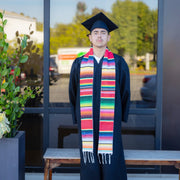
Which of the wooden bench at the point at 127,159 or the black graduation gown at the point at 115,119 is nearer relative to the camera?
the black graduation gown at the point at 115,119

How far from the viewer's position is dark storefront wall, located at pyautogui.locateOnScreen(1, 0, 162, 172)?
11.2 ft

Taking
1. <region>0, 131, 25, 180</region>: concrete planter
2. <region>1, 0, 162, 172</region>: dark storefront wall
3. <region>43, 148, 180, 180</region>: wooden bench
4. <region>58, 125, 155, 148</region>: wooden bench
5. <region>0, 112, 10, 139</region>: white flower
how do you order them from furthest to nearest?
<region>58, 125, 155, 148</region>: wooden bench
<region>1, 0, 162, 172</region>: dark storefront wall
<region>43, 148, 180, 180</region>: wooden bench
<region>0, 131, 25, 180</region>: concrete planter
<region>0, 112, 10, 139</region>: white flower

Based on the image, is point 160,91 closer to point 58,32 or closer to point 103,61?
point 103,61

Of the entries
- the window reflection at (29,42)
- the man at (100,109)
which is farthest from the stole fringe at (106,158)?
the window reflection at (29,42)

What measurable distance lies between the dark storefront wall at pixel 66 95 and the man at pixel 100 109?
0.93 metres

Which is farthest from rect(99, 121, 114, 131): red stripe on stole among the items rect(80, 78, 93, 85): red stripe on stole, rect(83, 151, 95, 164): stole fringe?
rect(80, 78, 93, 85): red stripe on stole

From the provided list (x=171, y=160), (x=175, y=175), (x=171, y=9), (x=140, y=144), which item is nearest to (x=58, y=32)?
(x=171, y=9)

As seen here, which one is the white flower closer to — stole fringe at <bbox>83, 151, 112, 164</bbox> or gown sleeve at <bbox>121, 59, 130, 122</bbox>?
stole fringe at <bbox>83, 151, 112, 164</bbox>

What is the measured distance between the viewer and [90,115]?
250 centimetres

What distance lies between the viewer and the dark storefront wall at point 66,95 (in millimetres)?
3418

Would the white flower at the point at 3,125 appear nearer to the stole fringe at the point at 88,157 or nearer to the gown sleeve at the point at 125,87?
the stole fringe at the point at 88,157

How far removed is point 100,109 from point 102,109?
2 cm

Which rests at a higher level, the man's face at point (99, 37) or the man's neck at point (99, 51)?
the man's face at point (99, 37)

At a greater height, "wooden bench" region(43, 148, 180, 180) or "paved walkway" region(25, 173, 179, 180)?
"wooden bench" region(43, 148, 180, 180)
